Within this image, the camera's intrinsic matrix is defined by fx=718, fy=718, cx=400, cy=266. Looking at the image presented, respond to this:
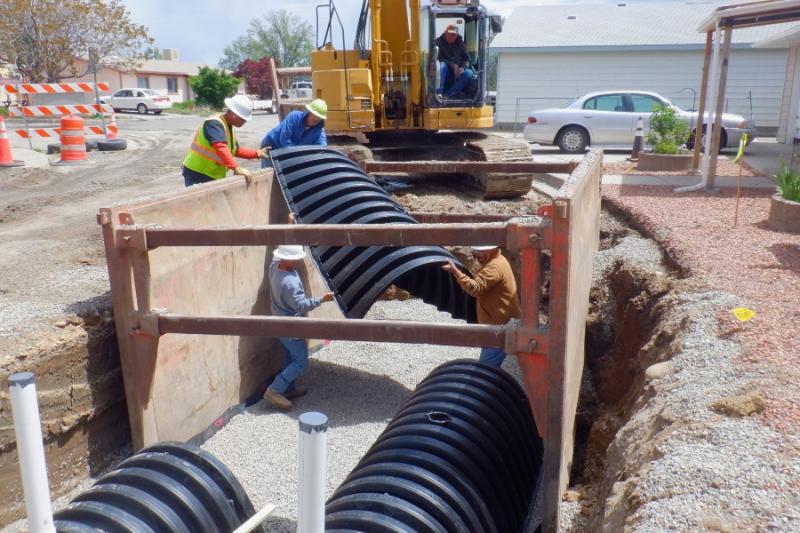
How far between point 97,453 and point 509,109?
23.6 m

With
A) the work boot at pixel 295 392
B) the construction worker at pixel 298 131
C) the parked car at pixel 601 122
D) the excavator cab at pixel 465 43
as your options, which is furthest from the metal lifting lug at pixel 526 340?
the parked car at pixel 601 122


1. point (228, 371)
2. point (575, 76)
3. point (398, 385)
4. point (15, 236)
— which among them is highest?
point (575, 76)

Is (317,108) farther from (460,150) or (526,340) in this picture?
(526,340)

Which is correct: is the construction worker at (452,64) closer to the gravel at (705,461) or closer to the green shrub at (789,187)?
the green shrub at (789,187)

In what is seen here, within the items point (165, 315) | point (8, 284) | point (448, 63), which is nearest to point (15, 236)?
point (8, 284)

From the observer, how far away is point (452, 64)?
33.8ft

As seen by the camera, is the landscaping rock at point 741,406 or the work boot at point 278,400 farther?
the work boot at point 278,400

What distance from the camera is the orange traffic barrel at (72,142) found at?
48.0 feet

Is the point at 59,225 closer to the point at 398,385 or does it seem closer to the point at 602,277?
the point at 398,385

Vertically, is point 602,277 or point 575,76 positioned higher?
point 575,76

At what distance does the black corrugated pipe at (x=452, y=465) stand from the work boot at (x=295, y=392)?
1.64 meters

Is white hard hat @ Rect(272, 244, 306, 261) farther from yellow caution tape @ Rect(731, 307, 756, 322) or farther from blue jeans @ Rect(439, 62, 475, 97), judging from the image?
blue jeans @ Rect(439, 62, 475, 97)

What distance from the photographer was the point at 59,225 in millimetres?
8562

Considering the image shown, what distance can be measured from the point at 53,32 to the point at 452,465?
3383 cm
